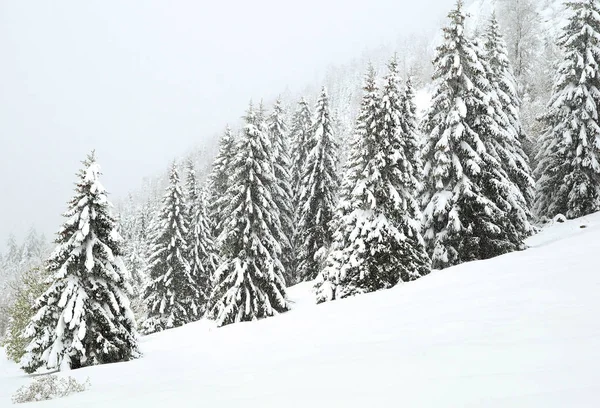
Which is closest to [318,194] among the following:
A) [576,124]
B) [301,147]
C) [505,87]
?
[301,147]

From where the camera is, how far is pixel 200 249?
3656cm

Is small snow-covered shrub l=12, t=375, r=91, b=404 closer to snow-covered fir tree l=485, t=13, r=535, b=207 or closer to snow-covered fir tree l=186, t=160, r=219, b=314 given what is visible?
snow-covered fir tree l=485, t=13, r=535, b=207

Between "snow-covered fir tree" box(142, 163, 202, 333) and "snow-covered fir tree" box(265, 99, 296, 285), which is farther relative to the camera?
"snow-covered fir tree" box(265, 99, 296, 285)

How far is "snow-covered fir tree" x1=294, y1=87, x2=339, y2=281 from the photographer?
31828 mm

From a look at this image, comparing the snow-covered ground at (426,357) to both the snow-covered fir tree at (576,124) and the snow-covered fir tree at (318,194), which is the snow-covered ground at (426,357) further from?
the snow-covered fir tree at (318,194)

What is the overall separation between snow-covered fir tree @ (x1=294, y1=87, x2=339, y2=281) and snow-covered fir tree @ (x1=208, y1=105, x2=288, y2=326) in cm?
740

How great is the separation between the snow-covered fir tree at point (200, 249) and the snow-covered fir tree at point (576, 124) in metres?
26.6

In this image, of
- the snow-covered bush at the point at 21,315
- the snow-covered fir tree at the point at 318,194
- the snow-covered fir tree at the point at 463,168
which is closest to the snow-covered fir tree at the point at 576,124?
the snow-covered fir tree at the point at 463,168

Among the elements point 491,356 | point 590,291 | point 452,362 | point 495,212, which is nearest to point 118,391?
point 452,362

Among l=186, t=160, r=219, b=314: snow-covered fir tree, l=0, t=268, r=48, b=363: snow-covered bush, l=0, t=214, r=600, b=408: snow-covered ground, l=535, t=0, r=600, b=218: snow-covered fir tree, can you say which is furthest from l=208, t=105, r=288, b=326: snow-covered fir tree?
l=535, t=0, r=600, b=218: snow-covered fir tree

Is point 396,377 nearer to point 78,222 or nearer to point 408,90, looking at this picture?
point 78,222

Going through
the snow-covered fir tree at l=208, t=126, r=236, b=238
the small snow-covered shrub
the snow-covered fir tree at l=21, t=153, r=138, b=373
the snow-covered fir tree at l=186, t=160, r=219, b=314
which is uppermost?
the snow-covered fir tree at l=208, t=126, r=236, b=238

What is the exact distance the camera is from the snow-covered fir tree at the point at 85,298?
1384 centimetres

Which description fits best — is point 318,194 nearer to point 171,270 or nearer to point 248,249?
point 248,249
